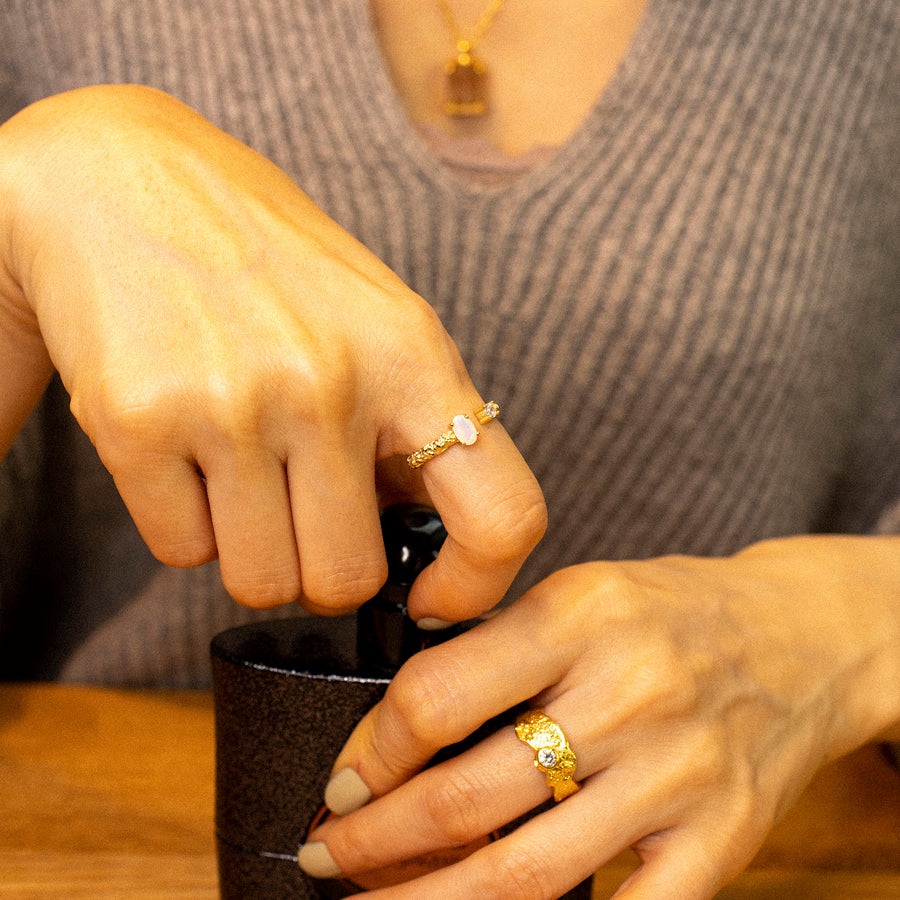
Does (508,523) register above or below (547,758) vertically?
above

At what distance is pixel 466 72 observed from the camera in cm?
81

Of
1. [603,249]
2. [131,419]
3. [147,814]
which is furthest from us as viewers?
[603,249]

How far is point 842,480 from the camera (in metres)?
1.03

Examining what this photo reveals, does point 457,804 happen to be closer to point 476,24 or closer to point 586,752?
point 586,752

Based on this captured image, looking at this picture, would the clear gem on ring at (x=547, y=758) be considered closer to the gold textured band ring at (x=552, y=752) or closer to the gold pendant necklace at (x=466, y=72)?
the gold textured band ring at (x=552, y=752)

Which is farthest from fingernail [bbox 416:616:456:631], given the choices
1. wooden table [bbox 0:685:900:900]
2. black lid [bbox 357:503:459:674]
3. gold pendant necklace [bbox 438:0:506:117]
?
gold pendant necklace [bbox 438:0:506:117]

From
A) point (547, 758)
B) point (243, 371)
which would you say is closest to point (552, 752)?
point (547, 758)

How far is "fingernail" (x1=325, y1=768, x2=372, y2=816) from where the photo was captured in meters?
0.49

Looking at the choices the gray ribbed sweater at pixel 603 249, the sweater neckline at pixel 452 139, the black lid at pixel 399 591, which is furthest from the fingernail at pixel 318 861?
the sweater neckline at pixel 452 139

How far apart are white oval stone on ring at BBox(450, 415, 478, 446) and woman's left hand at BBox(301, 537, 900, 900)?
111 mm

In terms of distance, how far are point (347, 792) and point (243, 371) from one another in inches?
→ 9.5

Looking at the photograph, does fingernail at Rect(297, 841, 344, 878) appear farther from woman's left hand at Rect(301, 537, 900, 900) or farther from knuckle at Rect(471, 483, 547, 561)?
→ knuckle at Rect(471, 483, 547, 561)

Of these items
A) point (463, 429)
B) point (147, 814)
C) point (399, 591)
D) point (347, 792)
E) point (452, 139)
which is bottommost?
point (147, 814)

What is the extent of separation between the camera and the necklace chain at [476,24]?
0.83m
